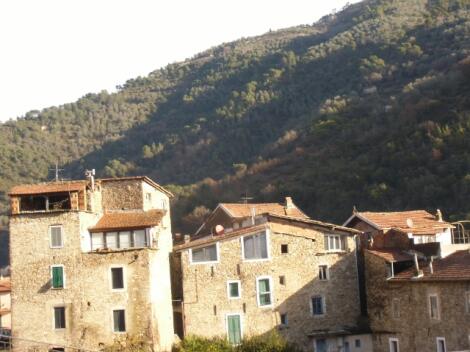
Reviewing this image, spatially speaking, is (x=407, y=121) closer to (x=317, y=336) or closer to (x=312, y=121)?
(x=312, y=121)

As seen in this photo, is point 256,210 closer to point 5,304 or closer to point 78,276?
point 78,276

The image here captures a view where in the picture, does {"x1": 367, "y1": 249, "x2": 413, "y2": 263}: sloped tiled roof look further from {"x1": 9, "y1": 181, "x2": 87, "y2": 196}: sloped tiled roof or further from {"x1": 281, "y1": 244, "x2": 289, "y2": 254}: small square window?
{"x1": 9, "y1": 181, "x2": 87, "y2": 196}: sloped tiled roof

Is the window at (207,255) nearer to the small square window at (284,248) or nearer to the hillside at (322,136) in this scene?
the small square window at (284,248)

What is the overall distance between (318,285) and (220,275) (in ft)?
20.9

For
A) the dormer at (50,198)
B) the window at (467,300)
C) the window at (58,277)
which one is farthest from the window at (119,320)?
the window at (467,300)

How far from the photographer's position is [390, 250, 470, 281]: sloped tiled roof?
1845 inches

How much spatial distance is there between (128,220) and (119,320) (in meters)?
6.19

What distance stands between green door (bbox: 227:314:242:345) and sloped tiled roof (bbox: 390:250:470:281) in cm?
998

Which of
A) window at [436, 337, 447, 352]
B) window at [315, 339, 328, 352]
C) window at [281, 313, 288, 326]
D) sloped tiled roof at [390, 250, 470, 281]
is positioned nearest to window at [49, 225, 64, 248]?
window at [281, 313, 288, 326]

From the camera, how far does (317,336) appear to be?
5397 cm

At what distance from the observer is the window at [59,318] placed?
1998 inches

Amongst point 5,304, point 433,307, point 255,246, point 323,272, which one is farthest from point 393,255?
point 5,304

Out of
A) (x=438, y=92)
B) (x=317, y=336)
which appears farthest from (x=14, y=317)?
(x=438, y=92)

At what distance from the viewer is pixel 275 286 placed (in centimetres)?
5400
